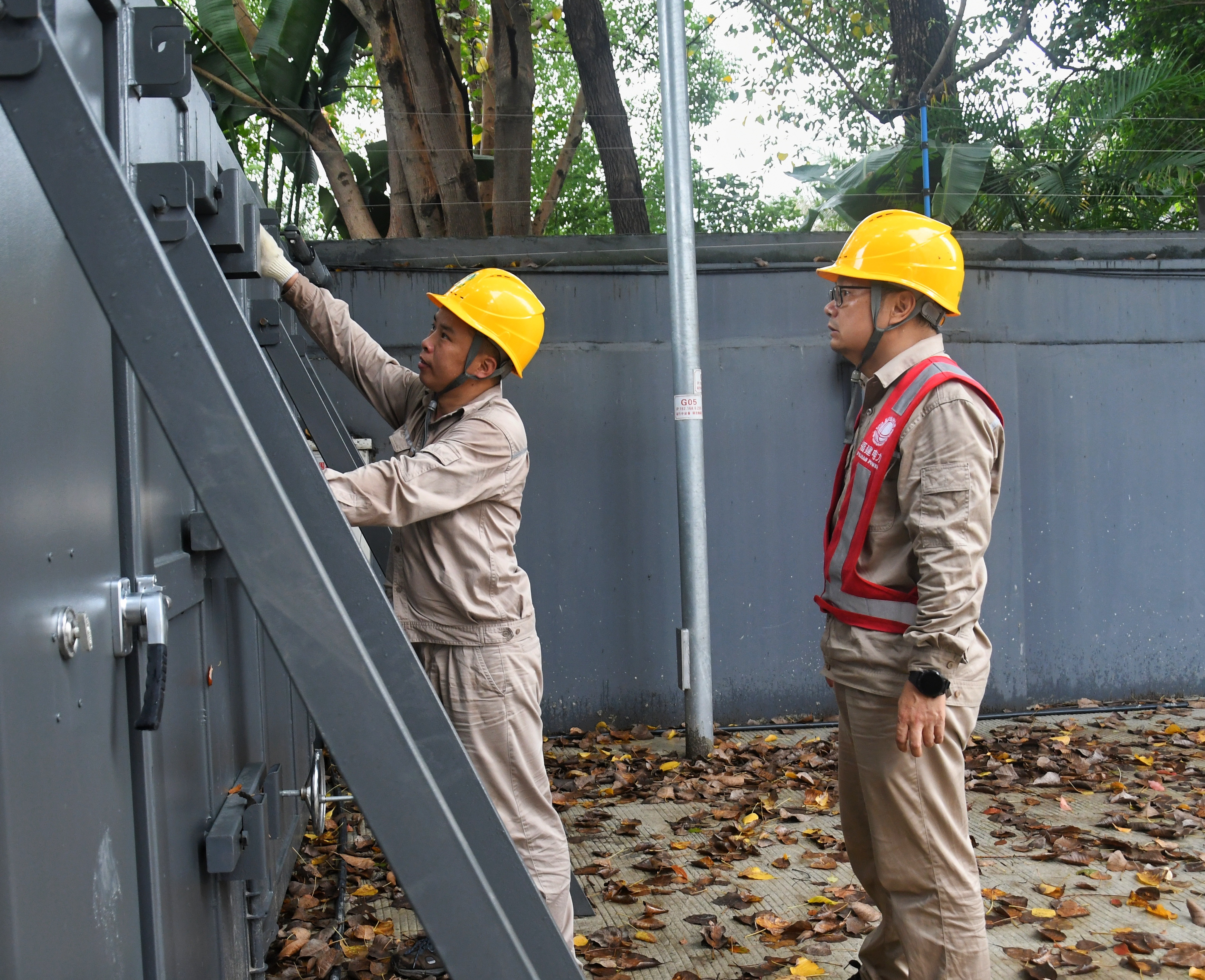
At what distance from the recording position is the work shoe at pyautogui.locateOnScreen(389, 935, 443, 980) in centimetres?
331

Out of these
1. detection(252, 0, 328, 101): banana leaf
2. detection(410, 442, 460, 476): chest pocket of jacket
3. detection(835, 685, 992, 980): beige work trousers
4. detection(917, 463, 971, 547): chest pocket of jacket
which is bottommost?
detection(835, 685, 992, 980): beige work trousers

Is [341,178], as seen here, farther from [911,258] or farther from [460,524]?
[911,258]

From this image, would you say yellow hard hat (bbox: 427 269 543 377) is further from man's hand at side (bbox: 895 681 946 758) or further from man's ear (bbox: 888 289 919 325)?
man's hand at side (bbox: 895 681 946 758)

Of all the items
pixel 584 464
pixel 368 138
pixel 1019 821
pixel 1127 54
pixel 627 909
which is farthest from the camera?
pixel 368 138

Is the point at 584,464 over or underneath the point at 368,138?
underneath

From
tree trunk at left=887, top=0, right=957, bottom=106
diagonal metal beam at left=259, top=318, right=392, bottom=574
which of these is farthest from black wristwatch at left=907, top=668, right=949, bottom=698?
tree trunk at left=887, top=0, right=957, bottom=106

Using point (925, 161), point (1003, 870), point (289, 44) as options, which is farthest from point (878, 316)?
point (289, 44)

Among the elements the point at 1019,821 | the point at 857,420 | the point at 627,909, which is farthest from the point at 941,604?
the point at 1019,821

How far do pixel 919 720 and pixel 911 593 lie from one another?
13.3 inches

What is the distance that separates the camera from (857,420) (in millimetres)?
3086

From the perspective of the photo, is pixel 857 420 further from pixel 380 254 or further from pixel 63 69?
pixel 380 254

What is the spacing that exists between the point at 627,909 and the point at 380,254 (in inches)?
154

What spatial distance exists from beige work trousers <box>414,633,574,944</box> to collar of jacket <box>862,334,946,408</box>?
49.9 inches

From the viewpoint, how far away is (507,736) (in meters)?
3.05
